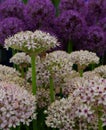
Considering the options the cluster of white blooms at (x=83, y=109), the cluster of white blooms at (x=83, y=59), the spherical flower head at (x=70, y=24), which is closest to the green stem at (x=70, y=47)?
the spherical flower head at (x=70, y=24)

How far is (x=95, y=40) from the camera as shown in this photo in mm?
1349

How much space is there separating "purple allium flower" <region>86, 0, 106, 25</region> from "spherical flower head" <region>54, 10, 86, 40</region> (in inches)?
4.0

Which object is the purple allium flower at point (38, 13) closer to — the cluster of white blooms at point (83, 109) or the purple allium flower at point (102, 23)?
the purple allium flower at point (102, 23)

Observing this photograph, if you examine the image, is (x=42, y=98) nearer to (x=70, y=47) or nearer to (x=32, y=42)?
(x=32, y=42)

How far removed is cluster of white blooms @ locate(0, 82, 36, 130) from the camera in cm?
64

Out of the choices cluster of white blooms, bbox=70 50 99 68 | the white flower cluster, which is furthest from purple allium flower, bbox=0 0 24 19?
the white flower cluster

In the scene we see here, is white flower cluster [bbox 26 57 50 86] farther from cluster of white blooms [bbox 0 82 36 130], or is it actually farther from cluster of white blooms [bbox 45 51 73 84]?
cluster of white blooms [bbox 0 82 36 130]

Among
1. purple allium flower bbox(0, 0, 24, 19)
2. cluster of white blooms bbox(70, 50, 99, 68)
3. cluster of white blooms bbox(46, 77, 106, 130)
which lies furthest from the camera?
purple allium flower bbox(0, 0, 24, 19)

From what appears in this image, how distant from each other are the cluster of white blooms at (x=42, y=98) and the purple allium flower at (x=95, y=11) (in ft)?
2.03

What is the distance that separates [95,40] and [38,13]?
0.19 metres

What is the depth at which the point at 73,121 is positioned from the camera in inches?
27.0

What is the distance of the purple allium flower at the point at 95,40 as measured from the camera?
1328mm

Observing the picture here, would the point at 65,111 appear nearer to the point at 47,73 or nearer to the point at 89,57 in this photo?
the point at 47,73

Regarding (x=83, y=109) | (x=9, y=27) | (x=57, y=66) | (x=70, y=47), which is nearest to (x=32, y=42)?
(x=57, y=66)
